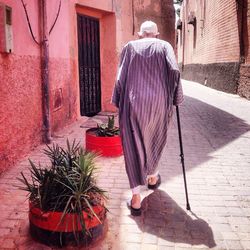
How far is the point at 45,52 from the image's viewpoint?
587 cm

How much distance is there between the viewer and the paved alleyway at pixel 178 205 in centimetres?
304

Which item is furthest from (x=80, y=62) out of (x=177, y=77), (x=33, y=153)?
(x=177, y=77)

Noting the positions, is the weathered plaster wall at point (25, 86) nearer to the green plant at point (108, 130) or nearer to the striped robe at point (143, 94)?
the green plant at point (108, 130)

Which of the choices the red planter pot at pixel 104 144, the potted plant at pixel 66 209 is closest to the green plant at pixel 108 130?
the red planter pot at pixel 104 144

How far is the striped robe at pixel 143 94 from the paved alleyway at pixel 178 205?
1.43ft

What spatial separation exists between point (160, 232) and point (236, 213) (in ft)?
2.88

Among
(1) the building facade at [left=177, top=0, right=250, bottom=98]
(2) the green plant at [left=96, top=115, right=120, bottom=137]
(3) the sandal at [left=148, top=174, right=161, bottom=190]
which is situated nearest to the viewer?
(3) the sandal at [left=148, top=174, right=161, bottom=190]

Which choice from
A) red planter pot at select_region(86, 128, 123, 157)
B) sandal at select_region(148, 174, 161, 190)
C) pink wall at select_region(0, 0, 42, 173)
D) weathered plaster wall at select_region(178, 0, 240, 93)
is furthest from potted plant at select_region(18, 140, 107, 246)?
weathered plaster wall at select_region(178, 0, 240, 93)

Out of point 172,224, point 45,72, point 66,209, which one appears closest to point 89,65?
point 45,72

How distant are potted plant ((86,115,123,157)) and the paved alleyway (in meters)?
0.17

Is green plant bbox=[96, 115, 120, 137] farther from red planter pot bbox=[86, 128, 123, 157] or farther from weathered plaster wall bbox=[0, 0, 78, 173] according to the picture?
weathered plaster wall bbox=[0, 0, 78, 173]

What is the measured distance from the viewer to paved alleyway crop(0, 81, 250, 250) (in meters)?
3.04

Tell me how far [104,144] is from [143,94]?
2090 millimetres

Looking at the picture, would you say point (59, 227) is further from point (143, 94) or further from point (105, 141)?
point (105, 141)
